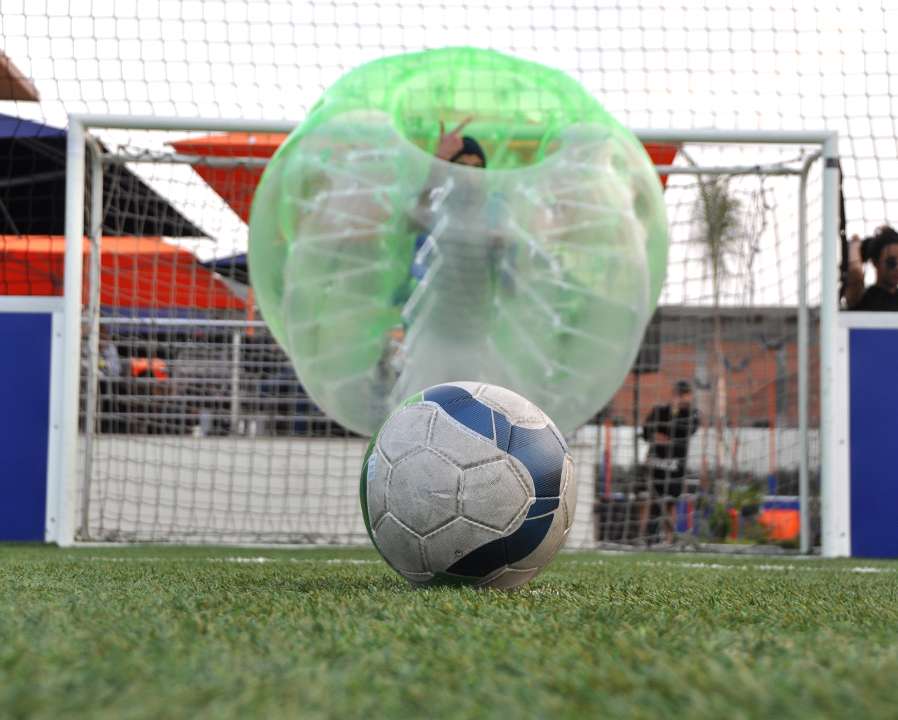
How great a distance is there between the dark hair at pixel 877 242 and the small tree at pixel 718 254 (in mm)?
1070

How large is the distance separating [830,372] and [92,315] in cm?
422

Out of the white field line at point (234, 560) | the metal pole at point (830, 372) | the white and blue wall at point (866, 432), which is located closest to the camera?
the white field line at point (234, 560)

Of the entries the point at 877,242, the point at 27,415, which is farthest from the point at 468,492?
the point at 877,242

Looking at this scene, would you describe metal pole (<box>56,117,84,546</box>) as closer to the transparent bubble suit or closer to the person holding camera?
the transparent bubble suit

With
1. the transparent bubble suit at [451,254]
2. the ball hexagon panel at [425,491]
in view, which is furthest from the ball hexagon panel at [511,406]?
the transparent bubble suit at [451,254]

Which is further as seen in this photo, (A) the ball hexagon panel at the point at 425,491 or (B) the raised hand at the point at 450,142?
(B) the raised hand at the point at 450,142

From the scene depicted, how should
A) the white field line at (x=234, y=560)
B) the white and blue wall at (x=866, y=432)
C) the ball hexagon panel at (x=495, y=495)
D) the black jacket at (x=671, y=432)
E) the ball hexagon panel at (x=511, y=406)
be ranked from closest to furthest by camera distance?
the ball hexagon panel at (x=495, y=495) → the ball hexagon panel at (x=511, y=406) → the white field line at (x=234, y=560) → the white and blue wall at (x=866, y=432) → the black jacket at (x=671, y=432)

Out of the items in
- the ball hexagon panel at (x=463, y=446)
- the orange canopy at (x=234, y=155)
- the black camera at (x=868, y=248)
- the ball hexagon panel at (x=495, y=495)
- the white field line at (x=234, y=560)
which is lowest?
the white field line at (x=234, y=560)

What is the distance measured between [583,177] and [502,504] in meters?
2.29

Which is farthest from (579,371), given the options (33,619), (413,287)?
(33,619)

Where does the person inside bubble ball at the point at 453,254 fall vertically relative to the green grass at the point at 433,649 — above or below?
above

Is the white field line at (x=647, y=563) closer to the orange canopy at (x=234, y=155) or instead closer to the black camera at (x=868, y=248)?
the black camera at (x=868, y=248)

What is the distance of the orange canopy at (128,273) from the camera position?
6641 mm

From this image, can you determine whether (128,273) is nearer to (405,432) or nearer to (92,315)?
(92,315)
